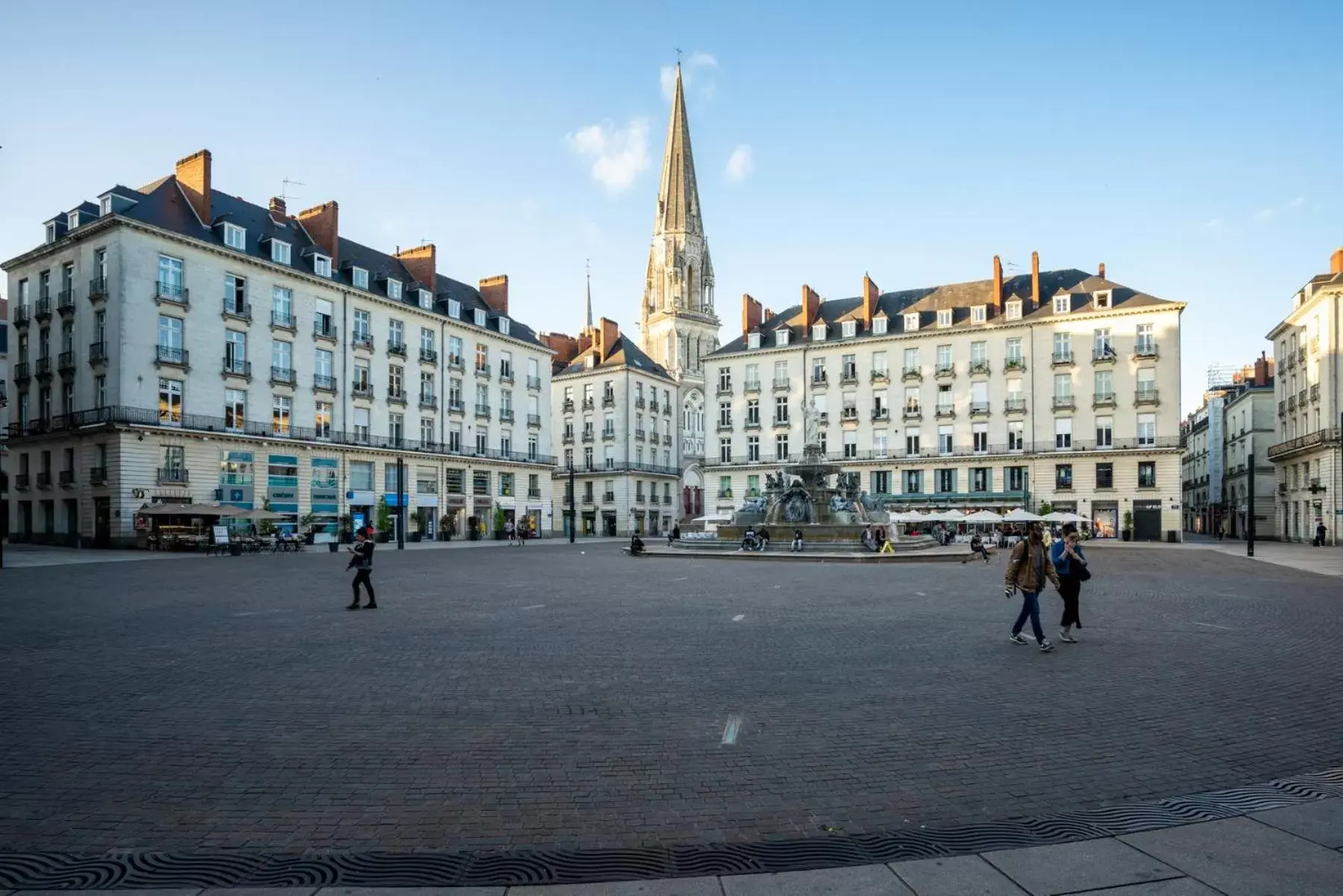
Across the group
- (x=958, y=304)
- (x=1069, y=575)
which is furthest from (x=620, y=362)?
(x=1069, y=575)

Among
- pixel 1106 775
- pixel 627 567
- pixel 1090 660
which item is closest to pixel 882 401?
pixel 627 567

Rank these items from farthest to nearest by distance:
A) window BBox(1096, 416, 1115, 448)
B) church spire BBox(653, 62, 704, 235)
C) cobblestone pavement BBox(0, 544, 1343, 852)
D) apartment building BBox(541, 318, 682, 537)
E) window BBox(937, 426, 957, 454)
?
church spire BBox(653, 62, 704, 235), apartment building BBox(541, 318, 682, 537), window BBox(937, 426, 957, 454), window BBox(1096, 416, 1115, 448), cobblestone pavement BBox(0, 544, 1343, 852)

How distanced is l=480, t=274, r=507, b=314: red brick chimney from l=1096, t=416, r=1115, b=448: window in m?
46.8

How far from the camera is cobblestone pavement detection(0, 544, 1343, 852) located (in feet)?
18.3

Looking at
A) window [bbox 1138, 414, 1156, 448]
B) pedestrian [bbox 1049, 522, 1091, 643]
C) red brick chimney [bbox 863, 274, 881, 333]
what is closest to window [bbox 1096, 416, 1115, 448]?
window [bbox 1138, 414, 1156, 448]

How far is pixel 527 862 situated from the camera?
15.9ft

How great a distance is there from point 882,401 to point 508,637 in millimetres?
58121

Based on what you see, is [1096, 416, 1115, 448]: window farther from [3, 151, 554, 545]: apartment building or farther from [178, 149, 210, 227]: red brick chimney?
[178, 149, 210, 227]: red brick chimney

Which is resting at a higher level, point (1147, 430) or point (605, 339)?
point (605, 339)

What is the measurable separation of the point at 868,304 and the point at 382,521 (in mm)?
41000

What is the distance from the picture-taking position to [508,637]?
1277 cm

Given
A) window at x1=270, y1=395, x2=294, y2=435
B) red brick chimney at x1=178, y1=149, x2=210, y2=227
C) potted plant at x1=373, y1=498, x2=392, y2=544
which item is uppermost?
red brick chimney at x1=178, y1=149, x2=210, y2=227

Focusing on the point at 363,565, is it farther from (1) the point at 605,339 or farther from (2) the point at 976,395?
(1) the point at 605,339

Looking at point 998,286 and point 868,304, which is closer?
point 998,286
